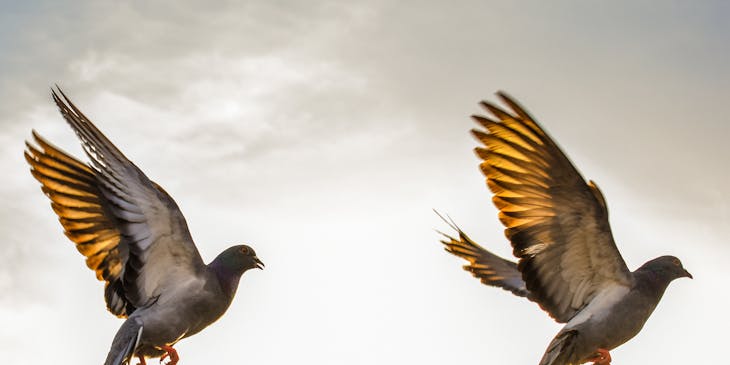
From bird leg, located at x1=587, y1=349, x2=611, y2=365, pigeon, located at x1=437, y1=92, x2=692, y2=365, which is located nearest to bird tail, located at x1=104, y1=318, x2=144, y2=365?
pigeon, located at x1=437, y1=92, x2=692, y2=365

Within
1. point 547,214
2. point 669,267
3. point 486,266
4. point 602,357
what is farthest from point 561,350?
point 486,266

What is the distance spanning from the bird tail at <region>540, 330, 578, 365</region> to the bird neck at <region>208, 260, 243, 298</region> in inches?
150

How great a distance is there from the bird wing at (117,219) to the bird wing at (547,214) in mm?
3776

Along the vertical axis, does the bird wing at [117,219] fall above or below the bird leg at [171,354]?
above

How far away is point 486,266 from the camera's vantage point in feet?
48.4

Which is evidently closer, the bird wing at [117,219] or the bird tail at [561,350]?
the bird tail at [561,350]

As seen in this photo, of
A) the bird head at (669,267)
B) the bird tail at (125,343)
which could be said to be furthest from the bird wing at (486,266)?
the bird tail at (125,343)

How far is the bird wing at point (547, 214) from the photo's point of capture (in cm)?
1047

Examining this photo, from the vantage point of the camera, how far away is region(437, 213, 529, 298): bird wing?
47.0 ft

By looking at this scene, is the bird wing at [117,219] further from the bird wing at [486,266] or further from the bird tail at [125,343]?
the bird wing at [486,266]

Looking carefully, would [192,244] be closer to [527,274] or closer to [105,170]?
[105,170]

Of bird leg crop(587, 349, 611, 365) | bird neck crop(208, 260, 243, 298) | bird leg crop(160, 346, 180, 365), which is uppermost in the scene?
bird neck crop(208, 260, 243, 298)

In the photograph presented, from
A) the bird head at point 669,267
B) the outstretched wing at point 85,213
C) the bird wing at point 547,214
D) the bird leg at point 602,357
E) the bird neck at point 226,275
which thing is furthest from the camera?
the outstretched wing at point 85,213

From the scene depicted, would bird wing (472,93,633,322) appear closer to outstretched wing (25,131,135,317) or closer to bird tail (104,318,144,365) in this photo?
bird tail (104,318,144,365)
